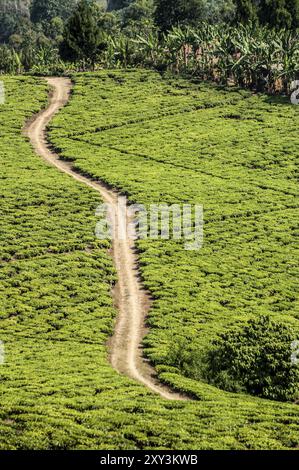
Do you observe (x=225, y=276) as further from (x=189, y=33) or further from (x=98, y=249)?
(x=189, y=33)

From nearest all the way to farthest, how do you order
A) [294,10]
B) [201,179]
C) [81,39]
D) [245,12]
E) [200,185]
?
[200,185], [201,179], [81,39], [294,10], [245,12]

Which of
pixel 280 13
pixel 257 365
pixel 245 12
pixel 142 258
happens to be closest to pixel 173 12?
pixel 245 12

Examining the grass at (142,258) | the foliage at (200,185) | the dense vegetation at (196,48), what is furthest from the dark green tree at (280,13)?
the grass at (142,258)

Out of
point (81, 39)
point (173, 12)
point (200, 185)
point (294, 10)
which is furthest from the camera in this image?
point (173, 12)

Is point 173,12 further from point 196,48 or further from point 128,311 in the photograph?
point 128,311

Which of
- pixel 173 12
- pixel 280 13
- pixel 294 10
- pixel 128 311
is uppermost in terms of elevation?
pixel 294 10
